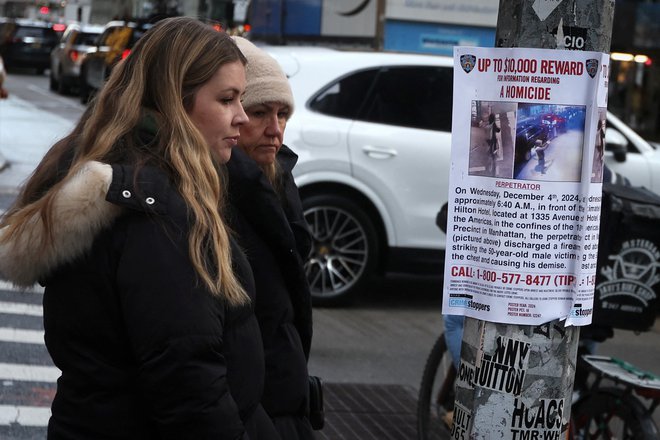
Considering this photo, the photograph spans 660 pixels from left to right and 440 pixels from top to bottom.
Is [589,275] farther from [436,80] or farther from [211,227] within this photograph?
[436,80]

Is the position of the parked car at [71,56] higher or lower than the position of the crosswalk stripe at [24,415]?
higher

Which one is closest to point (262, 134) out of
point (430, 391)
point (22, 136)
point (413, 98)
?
point (430, 391)

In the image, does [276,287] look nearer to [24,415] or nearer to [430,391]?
[430,391]

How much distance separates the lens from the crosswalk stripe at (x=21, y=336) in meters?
7.27

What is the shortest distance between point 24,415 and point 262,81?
3085mm

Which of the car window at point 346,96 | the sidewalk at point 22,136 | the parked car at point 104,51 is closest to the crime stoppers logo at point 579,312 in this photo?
the car window at point 346,96

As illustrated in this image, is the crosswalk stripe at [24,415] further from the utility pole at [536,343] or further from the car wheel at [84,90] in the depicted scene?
the car wheel at [84,90]

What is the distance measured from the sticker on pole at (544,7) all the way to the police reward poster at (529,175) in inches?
4.3

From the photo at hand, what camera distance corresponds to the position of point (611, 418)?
4641mm

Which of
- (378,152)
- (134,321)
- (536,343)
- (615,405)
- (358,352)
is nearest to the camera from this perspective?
(134,321)

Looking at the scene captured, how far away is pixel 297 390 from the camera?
2871 millimetres

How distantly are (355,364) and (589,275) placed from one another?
4.40 m

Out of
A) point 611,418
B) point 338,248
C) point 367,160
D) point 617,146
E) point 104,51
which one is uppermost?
point 104,51

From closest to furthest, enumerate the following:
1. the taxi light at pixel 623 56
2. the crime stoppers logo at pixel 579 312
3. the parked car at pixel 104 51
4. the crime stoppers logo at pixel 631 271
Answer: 1. the crime stoppers logo at pixel 579 312
2. the crime stoppers logo at pixel 631 271
3. the taxi light at pixel 623 56
4. the parked car at pixel 104 51
